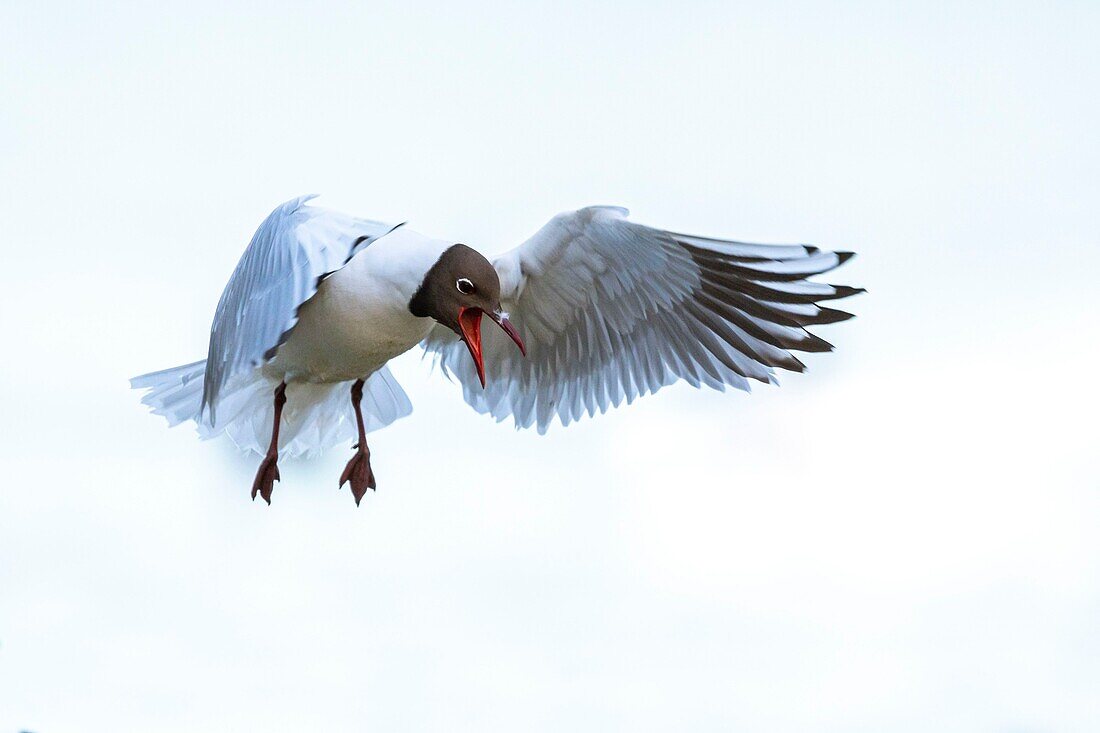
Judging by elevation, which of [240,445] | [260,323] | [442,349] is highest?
[260,323]

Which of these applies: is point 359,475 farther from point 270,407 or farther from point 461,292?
point 461,292

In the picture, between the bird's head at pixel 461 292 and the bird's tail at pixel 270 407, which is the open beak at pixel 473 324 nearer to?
the bird's head at pixel 461 292

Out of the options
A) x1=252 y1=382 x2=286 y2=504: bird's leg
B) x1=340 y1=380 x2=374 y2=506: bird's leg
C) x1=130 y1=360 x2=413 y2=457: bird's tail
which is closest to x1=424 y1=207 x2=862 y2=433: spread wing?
x1=130 y1=360 x2=413 y2=457: bird's tail

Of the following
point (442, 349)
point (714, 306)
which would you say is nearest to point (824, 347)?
point (714, 306)

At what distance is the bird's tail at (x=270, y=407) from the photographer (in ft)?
19.6

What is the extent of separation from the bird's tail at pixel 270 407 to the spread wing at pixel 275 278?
0.88m

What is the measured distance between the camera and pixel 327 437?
6211 millimetres

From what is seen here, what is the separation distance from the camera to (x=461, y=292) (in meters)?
5.02

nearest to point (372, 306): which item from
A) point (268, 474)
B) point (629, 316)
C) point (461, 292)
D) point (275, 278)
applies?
point (461, 292)

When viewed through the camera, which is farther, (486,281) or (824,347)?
(824,347)

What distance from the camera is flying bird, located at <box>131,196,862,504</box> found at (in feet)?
16.0

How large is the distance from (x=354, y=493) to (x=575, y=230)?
1.10m

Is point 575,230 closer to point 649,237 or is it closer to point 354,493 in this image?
point 649,237

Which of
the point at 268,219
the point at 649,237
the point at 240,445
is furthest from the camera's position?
the point at 240,445
